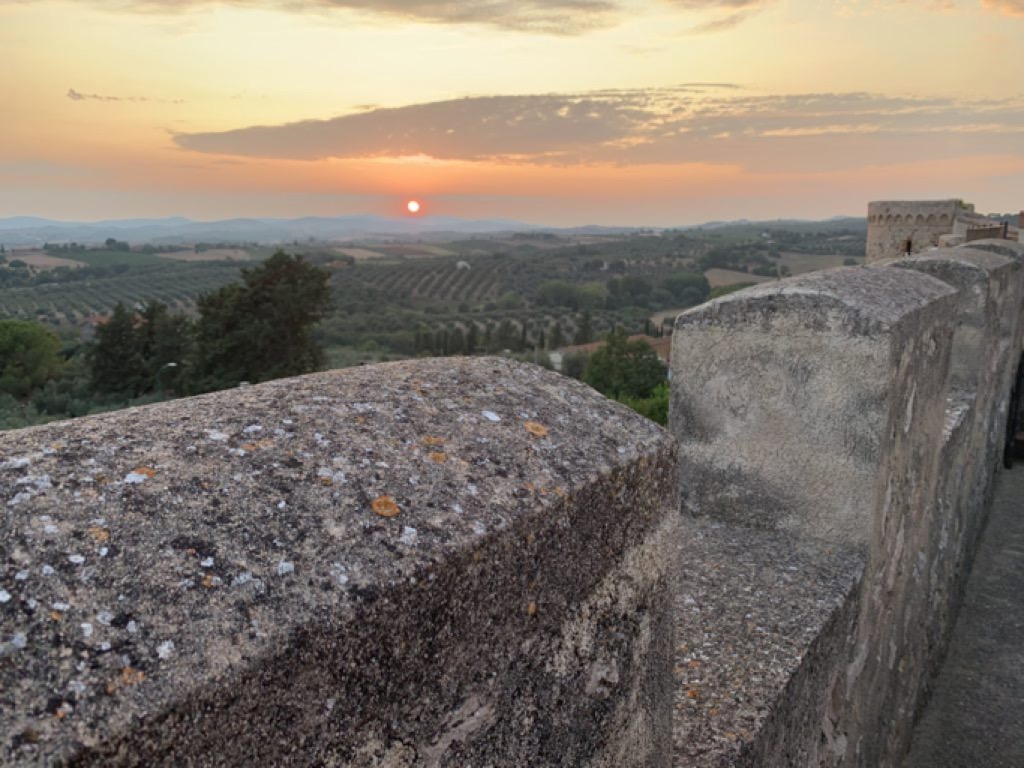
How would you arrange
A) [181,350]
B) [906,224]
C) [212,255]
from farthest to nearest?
1. [212,255]
2. [181,350]
3. [906,224]

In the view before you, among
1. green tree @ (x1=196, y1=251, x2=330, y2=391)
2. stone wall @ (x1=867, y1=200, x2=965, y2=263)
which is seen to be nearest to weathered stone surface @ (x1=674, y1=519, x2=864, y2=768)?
stone wall @ (x1=867, y1=200, x2=965, y2=263)

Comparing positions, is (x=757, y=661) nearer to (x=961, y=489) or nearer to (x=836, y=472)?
(x=836, y=472)

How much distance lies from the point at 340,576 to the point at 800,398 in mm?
2451

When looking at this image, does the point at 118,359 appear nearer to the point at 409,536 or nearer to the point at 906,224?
Result: the point at 906,224

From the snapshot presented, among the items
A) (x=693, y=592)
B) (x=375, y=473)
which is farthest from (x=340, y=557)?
(x=693, y=592)

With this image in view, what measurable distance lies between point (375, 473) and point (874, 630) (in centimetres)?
285

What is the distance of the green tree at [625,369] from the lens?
33.3 meters

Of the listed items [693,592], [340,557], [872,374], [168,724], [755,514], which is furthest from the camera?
[755,514]

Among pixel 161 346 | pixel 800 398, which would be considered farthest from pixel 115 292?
pixel 800 398

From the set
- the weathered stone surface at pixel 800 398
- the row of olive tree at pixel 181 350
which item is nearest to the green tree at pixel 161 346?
the row of olive tree at pixel 181 350

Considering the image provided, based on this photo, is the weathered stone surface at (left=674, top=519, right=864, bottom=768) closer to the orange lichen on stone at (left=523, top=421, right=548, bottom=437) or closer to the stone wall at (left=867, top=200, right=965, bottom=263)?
the orange lichen on stone at (left=523, top=421, right=548, bottom=437)

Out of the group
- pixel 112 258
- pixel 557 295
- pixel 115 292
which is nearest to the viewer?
pixel 115 292

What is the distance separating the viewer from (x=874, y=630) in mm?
3334

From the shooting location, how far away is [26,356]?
31.3 m
